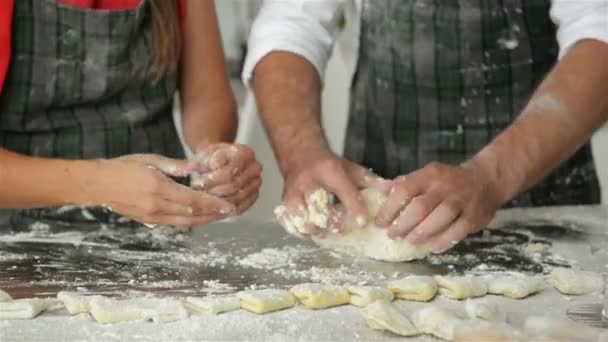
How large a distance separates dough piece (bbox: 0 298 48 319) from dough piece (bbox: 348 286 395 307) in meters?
0.35

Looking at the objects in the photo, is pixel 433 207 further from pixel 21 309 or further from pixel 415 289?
pixel 21 309

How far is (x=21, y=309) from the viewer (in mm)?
1026

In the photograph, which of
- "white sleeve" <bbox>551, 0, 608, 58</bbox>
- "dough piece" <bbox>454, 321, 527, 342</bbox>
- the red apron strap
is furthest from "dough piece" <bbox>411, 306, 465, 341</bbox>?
the red apron strap

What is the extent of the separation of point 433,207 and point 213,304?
1.04ft

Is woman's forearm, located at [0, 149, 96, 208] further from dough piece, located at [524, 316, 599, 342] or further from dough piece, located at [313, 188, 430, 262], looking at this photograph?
dough piece, located at [524, 316, 599, 342]

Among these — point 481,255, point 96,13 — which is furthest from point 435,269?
point 96,13

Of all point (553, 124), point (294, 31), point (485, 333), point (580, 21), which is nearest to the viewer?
point (485, 333)

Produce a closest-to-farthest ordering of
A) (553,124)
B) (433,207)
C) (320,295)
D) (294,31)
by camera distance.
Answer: (320,295)
(433,207)
(553,124)
(294,31)

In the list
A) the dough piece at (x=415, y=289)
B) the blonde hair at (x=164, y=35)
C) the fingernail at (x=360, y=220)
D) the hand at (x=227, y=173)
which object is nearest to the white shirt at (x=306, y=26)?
the blonde hair at (x=164, y=35)

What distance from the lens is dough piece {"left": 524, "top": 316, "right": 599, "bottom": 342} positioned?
97cm

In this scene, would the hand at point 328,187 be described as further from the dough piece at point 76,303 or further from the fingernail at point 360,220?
the dough piece at point 76,303

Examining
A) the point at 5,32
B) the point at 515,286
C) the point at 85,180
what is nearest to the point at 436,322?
the point at 515,286

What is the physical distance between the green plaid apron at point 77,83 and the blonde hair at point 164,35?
13mm

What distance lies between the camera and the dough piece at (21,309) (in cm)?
102
